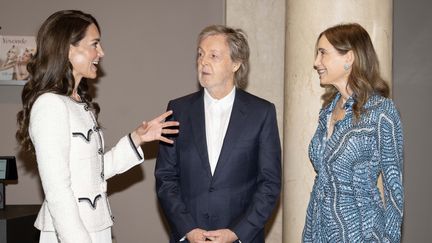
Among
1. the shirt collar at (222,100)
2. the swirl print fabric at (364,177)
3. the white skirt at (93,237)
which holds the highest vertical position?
the shirt collar at (222,100)

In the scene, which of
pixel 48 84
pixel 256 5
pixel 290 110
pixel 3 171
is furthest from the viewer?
pixel 256 5

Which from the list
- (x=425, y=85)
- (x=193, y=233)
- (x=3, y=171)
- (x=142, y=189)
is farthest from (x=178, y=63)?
(x=193, y=233)

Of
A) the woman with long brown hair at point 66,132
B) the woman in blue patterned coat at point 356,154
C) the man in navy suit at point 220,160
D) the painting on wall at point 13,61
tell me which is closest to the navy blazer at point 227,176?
the man in navy suit at point 220,160

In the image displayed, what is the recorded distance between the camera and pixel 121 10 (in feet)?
18.1

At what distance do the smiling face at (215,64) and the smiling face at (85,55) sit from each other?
2.24 feet

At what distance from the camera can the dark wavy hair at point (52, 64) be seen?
2680 millimetres

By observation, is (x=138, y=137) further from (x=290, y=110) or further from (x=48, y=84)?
(x=290, y=110)

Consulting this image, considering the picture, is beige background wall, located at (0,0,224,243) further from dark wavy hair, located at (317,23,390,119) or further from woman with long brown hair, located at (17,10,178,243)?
dark wavy hair, located at (317,23,390,119)

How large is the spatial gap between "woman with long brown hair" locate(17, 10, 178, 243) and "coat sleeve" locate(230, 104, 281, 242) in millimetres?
744

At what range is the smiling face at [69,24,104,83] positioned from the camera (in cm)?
279

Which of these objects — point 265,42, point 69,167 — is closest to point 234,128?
point 69,167

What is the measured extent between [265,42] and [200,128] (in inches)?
85.2

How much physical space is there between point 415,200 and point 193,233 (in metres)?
3.08

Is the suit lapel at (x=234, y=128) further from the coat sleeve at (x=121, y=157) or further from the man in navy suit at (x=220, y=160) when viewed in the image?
the coat sleeve at (x=121, y=157)
